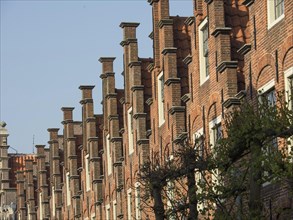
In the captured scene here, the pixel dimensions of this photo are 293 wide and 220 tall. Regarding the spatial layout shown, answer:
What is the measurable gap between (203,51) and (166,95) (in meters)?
4.41

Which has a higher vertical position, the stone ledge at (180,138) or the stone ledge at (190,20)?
the stone ledge at (190,20)

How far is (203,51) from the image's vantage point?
1647 inches

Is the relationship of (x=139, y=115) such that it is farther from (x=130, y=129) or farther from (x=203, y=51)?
(x=203, y=51)

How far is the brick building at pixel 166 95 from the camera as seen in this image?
1391 inches

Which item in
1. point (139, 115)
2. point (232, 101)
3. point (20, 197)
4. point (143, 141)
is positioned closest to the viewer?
point (232, 101)

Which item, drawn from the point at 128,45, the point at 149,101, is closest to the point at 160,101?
the point at 149,101

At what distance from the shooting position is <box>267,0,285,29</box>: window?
34812 mm

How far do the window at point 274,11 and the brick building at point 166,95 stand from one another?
3cm

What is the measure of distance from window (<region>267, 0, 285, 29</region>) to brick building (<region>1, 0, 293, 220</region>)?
0.03 m

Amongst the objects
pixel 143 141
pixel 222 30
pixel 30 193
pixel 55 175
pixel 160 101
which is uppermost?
pixel 30 193

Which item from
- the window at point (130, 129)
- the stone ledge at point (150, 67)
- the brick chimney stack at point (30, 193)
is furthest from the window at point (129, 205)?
the brick chimney stack at point (30, 193)

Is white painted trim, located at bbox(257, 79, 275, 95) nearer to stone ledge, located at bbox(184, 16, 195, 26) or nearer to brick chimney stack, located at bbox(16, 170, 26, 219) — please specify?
stone ledge, located at bbox(184, 16, 195, 26)

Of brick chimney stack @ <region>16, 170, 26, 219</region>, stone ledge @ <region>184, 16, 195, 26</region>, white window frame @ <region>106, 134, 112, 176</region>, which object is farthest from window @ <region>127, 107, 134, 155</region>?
brick chimney stack @ <region>16, 170, 26, 219</region>

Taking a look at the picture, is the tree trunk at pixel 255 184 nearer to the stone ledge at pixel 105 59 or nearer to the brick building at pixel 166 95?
the brick building at pixel 166 95
